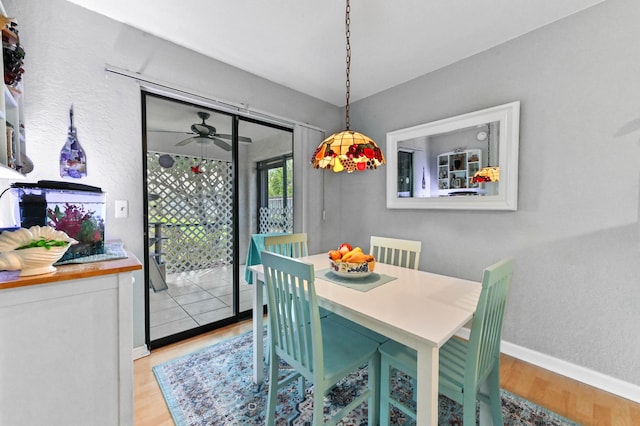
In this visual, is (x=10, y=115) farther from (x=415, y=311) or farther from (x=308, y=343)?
(x=415, y=311)

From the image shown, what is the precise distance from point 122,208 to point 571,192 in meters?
3.18

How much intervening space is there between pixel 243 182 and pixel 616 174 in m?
3.16

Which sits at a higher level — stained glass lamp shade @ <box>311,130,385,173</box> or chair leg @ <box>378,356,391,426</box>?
stained glass lamp shade @ <box>311,130,385,173</box>

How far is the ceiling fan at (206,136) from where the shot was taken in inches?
98.0

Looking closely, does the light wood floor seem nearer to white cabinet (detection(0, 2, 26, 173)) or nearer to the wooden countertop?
the wooden countertop

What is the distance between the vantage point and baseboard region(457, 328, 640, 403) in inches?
63.3

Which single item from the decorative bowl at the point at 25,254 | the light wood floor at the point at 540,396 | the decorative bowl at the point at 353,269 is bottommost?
the light wood floor at the point at 540,396

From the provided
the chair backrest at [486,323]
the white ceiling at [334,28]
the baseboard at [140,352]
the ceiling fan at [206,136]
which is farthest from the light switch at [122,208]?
the chair backrest at [486,323]

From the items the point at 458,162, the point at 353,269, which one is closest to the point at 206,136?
the point at 353,269

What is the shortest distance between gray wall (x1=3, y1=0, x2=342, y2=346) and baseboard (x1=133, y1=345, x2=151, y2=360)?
5 centimetres

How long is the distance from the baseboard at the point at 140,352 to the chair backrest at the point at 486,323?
2.20 metres

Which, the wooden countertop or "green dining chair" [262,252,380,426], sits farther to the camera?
"green dining chair" [262,252,380,426]

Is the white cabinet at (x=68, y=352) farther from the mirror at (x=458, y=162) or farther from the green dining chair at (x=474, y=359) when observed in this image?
the mirror at (x=458, y=162)

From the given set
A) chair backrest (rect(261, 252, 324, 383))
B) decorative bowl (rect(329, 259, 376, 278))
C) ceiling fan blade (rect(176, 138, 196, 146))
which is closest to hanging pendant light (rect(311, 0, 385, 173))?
decorative bowl (rect(329, 259, 376, 278))
